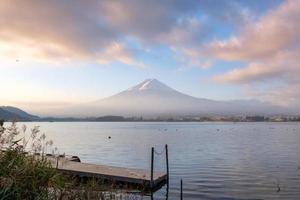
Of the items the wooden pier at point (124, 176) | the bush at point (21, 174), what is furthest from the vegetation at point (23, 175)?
the wooden pier at point (124, 176)

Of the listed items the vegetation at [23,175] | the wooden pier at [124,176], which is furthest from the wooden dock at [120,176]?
the vegetation at [23,175]

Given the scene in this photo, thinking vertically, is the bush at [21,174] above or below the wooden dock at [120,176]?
above

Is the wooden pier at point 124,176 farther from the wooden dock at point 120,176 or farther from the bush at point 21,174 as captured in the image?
the bush at point 21,174

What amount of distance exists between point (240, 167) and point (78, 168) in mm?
18166

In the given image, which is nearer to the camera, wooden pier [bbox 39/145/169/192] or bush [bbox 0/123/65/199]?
bush [bbox 0/123/65/199]

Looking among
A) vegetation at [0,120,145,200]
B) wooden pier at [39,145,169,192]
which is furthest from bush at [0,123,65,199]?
wooden pier at [39,145,169,192]

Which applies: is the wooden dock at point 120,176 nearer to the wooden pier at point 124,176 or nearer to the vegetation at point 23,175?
the wooden pier at point 124,176

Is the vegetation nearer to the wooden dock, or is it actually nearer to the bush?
the bush

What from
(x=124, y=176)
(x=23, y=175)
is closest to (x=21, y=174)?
(x=23, y=175)

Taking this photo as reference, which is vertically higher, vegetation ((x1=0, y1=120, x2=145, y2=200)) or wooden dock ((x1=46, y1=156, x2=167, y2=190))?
vegetation ((x1=0, y1=120, x2=145, y2=200))

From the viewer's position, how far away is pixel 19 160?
23.3 ft

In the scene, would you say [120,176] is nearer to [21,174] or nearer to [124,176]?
[124,176]

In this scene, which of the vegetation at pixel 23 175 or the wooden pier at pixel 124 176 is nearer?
the vegetation at pixel 23 175

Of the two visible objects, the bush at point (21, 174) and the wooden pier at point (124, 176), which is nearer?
the bush at point (21, 174)
